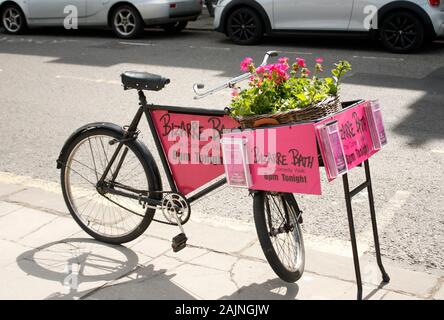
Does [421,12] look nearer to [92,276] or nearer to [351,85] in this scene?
[351,85]

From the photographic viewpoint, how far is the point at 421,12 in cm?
1141

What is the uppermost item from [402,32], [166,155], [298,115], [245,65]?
[245,65]

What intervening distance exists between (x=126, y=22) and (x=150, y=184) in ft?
34.2

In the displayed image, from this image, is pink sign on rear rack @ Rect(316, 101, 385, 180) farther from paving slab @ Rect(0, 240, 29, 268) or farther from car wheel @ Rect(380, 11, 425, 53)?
car wheel @ Rect(380, 11, 425, 53)

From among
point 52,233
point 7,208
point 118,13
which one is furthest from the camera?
point 118,13

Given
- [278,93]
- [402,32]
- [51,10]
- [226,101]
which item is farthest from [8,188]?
[51,10]

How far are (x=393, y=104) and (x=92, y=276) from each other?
5.13m

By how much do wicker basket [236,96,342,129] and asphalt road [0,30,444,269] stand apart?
138 cm

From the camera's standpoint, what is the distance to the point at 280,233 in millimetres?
4266

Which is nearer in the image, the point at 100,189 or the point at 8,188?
the point at 100,189

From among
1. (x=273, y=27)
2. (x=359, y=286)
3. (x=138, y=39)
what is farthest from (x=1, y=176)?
(x=138, y=39)

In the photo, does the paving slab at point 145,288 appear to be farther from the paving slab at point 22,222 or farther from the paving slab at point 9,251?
the paving slab at point 22,222

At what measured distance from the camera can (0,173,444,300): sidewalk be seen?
425 cm

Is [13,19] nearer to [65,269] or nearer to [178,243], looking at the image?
[65,269]
